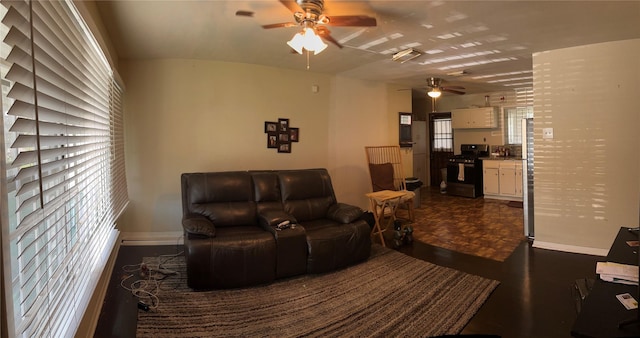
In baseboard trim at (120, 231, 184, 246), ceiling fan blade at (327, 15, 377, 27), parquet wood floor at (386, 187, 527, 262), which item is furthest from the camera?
baseboard trim at (120, 231, 184, 246)

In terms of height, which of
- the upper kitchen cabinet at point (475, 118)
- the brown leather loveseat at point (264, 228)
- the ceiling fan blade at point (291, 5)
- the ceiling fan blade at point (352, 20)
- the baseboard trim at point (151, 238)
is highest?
the ceiling fan blade at point (291, 5)

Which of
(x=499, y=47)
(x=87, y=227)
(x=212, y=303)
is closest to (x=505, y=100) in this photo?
(x=499, y=47)

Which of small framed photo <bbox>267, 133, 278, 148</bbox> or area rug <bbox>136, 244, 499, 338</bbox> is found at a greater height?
small framed photo <bbox>267, 133, 278, 148</bbox>

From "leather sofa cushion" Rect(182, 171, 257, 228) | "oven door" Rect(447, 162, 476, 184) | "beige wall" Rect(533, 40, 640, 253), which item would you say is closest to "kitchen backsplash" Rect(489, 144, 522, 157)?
"oven door" Rect(447, 162, 476, 184)

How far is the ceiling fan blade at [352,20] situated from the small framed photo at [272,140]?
234 centimetres

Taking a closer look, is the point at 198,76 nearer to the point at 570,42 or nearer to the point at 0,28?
the point at 0,28

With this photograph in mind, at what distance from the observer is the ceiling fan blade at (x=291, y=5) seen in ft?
7.54

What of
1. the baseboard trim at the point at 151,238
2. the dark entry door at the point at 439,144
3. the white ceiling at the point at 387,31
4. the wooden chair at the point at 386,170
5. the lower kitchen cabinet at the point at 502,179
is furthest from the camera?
the dark entry door at the point at 439,144

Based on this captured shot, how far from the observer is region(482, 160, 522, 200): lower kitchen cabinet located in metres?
6.43

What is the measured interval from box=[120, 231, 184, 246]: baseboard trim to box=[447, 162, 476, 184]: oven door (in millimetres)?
5669

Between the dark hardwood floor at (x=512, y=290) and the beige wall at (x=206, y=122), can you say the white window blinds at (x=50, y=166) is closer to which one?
the dark hardwood floor at (x=512, y=290)

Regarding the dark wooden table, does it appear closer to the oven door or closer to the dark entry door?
the oven door

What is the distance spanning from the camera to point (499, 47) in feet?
11.5

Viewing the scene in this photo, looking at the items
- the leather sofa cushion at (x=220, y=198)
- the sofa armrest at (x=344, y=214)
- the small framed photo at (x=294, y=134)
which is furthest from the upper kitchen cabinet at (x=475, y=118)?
the leather sofa cushion at (x=220, y=198)
